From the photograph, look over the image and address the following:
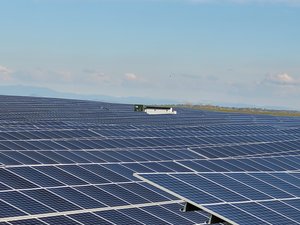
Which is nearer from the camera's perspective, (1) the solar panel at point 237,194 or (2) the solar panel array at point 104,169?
(1) the solar panel at point 237,194

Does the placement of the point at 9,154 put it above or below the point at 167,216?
above

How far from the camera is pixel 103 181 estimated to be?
28.8 m

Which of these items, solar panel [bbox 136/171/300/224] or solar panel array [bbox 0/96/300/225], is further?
solar panel array [bbox 0/96/300/225]

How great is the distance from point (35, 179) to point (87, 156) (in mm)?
8319

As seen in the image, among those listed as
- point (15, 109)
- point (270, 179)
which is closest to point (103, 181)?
point (270, 179)

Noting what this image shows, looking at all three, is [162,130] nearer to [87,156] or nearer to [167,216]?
[87,156]

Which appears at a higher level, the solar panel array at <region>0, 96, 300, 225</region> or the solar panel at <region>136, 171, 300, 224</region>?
the solar panel at <region>136, 171, 300, 224</region>

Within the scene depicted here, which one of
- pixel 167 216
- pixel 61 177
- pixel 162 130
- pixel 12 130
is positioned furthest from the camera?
pixel 162 130

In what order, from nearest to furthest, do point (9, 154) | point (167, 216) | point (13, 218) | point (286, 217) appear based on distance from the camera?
point (286, 217) < point (13, 218) < point (167, 216) < point (9, 154)

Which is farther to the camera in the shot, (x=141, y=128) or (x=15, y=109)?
(x=15, y=109)

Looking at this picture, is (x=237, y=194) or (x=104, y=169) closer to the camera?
(x=237, y=194)

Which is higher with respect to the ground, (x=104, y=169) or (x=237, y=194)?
(x=237, y=194)

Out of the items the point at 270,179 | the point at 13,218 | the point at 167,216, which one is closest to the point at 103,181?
the point at 167,216

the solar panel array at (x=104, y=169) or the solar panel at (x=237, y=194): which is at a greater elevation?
the solar panel at (x=237, y=194)
